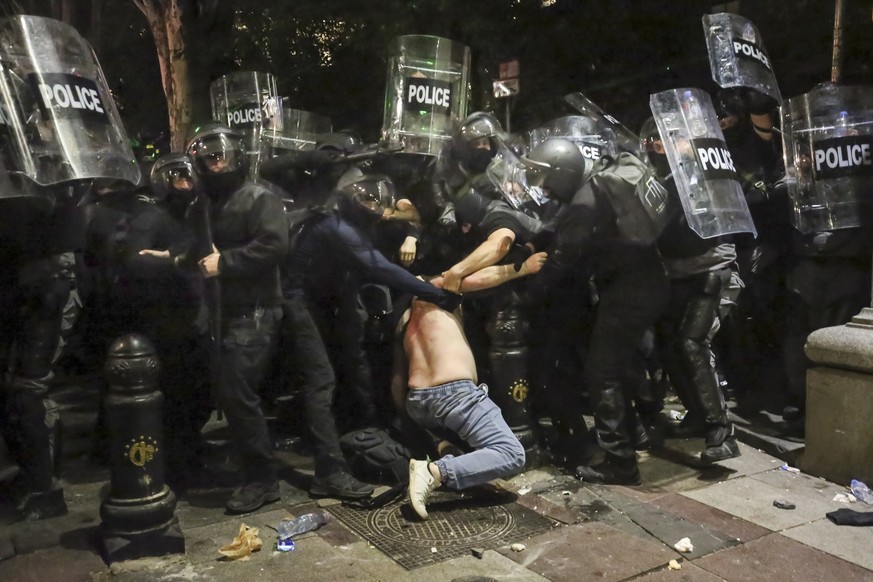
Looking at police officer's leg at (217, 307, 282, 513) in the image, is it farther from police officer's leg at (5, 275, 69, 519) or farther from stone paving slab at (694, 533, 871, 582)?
stone paving slab at (694, 533, 871, 582)

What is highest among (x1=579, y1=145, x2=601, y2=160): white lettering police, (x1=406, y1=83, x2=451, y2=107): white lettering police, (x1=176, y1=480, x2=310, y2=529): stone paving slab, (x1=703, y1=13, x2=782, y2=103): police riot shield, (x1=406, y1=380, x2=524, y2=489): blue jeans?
(x1=703, y1=13, x2=782, y2=103): police riot shield

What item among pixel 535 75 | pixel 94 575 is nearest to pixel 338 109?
pixel 535 75

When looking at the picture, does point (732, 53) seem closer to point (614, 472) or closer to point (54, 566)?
point (614, 472)

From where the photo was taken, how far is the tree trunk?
453 inches

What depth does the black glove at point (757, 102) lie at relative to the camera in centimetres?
648

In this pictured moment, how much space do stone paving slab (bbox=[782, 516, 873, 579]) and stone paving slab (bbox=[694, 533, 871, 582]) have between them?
0.23ft

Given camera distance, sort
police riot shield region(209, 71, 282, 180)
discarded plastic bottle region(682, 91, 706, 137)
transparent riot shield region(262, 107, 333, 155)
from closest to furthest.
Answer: discarded plastic bottle region(682, 91, 706, 137)
police riot shield region(209, 71, 282, 180)
transparent riot shield region(262, 107, 333, 155)

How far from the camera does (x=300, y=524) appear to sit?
180 inches

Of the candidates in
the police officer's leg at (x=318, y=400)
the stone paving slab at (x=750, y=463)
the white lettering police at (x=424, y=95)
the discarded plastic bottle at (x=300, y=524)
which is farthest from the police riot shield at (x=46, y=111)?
the stone paving slab at (x=750, y=463)

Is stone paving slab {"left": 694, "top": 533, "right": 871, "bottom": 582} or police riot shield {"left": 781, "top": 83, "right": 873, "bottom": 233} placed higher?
police riot shield {"left": 781, "top": 83, "right": 873, "bottom": 233}

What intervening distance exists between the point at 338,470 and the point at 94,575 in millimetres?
1576

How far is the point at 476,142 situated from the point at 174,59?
751cm

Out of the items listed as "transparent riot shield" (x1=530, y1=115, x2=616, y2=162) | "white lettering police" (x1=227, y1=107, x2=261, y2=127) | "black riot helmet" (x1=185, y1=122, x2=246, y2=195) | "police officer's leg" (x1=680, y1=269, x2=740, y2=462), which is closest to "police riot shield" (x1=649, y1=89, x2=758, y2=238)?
"police officer's leg" (x1=680, y1=269, x2=740, y2=462)

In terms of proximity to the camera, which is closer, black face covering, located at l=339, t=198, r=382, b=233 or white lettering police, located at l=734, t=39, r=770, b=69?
black face covering, located at l=339, t=198, r=382, b=233
